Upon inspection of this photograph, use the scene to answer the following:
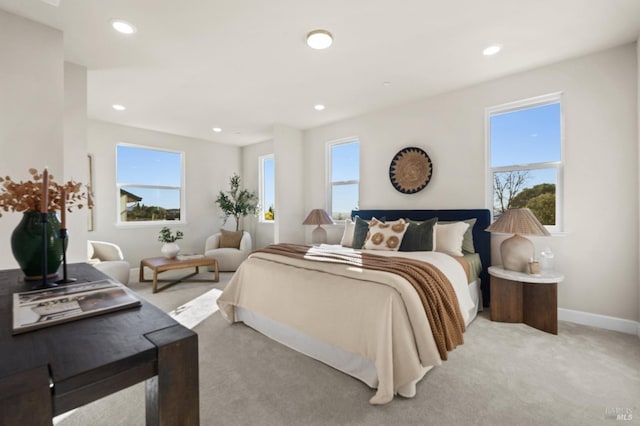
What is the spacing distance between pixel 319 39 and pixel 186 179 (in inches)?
175

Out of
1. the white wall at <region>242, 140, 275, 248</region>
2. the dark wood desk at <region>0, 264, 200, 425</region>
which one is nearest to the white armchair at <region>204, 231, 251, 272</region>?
the white wall at <region>242, 140, 275, 248</region>

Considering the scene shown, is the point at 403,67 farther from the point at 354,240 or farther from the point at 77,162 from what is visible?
the point at 77,162

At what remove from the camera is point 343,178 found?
5.05 m

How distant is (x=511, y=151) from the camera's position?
341cm

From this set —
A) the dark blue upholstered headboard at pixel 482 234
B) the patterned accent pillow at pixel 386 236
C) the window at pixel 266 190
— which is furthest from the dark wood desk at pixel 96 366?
the window at pixel 266 190

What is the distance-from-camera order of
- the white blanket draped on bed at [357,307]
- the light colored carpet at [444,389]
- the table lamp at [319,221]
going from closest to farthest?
the light colored carpet at [444,389] → the white blanket draped on bed at [357,307] → the table lamp at [319,221]

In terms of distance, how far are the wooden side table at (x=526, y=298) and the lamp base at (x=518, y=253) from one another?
8 cm

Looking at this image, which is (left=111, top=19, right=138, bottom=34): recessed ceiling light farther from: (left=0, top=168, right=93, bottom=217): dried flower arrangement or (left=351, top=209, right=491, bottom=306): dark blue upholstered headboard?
(left=351, top=209, right=491, bottom=306): dark blue upholstered headboard

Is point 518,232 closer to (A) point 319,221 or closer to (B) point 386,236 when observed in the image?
(B) point 386,236

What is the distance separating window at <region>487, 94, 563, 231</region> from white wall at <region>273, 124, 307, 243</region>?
10.3ft

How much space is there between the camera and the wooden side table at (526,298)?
2.71 m

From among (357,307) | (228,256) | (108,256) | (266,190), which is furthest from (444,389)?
(266,190)

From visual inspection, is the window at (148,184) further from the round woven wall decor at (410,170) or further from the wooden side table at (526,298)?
the wooden side table at (526,298)

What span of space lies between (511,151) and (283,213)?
345 centimetres
